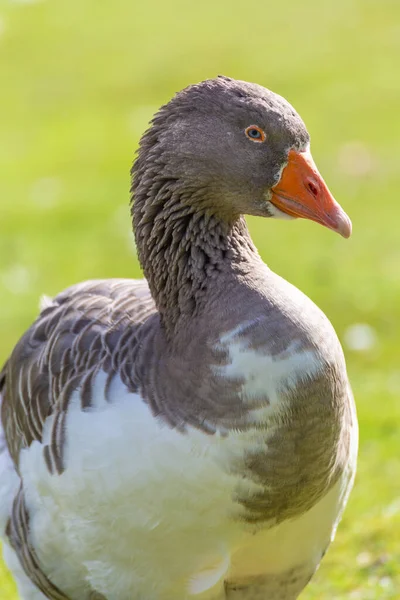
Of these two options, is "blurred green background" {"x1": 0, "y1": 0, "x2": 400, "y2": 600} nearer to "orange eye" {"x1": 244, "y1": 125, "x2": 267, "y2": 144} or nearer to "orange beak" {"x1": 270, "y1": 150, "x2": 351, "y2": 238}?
"orange beak" {"x1": 270, "y1": 150, "x2": 351, "y2": 238}

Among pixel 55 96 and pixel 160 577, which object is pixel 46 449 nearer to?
pixel 160 577

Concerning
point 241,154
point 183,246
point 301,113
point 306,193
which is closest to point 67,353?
point 183,246

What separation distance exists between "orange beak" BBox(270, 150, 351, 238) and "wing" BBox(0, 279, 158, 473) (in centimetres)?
85

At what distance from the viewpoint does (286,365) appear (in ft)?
13.1

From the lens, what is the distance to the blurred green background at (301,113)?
8.62 meters

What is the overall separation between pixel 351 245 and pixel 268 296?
8.97 meters

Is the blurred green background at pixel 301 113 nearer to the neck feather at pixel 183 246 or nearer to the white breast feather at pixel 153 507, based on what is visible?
the white breast feather at pixel 153 507

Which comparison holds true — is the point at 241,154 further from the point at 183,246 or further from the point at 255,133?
the point at 183,246

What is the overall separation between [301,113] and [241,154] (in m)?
→ 13.7

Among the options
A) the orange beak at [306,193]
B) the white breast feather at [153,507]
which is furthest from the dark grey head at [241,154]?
the white breast feather at [153,507]

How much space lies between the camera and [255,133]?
13.8 feet

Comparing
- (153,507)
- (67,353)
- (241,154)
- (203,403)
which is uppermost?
(241,154)

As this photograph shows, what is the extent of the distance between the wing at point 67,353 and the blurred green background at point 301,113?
1815 millimetres

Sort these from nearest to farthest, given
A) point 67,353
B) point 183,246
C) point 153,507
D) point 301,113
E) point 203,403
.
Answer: point 203,403, point 153,507, point 183,246, point 67,353, point 301,113
